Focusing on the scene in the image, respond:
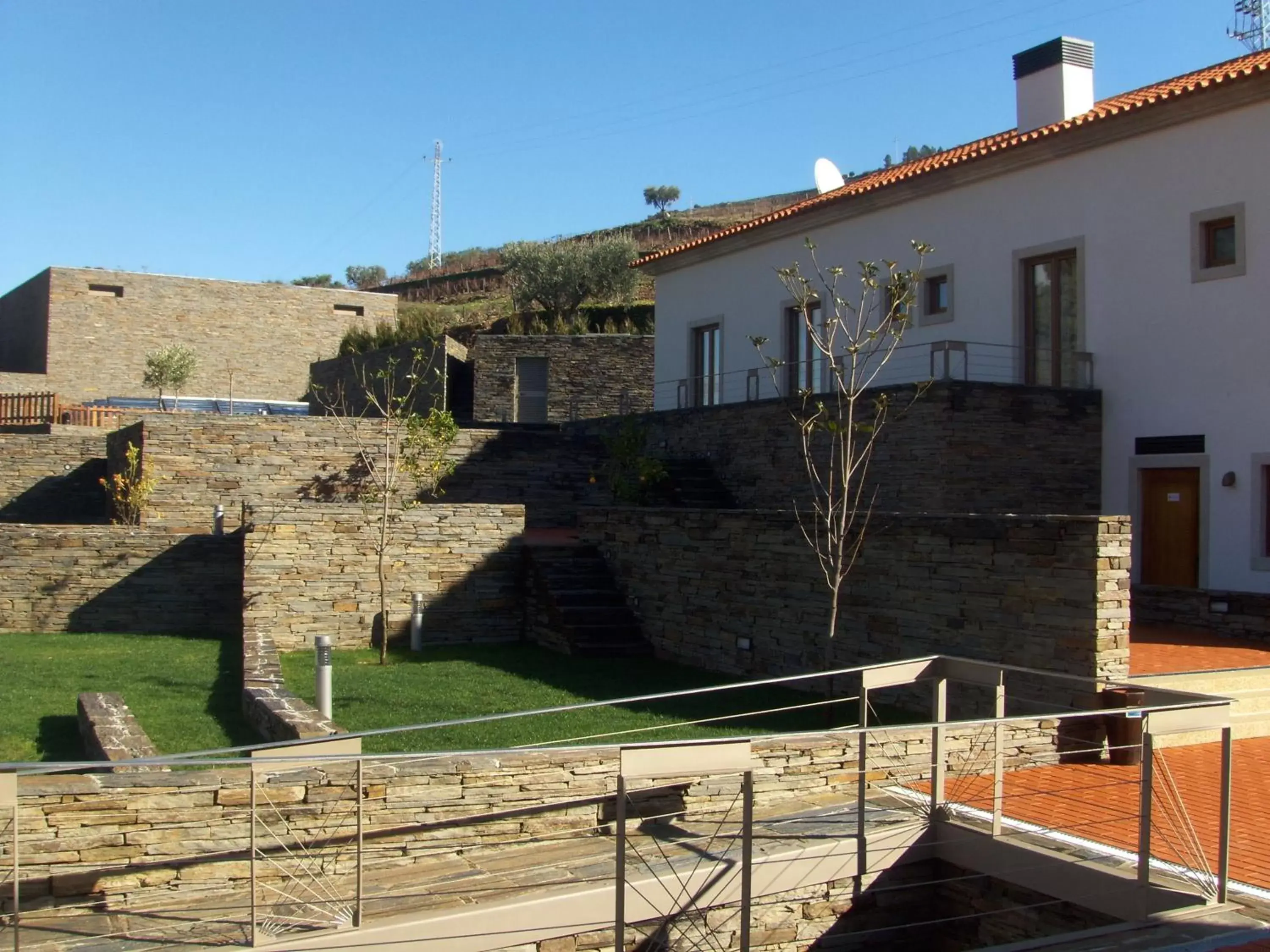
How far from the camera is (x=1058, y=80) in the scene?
1995 centimetres

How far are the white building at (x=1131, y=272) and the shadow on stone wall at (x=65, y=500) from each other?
15.4m

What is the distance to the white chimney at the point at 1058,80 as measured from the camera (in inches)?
783

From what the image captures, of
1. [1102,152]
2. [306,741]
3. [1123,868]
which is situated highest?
[1102,152]

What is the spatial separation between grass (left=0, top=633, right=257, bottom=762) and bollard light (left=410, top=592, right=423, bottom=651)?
2306 millimetres

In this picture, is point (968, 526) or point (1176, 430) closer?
point (968, 526)

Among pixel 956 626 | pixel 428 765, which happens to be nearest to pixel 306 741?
pixel 428 765

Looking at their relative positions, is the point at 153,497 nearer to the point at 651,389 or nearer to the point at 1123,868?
the point at 651,389

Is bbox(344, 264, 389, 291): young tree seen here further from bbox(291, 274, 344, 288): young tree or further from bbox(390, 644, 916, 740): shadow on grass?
bbox(390, 644, 916, 740): shadow on grass

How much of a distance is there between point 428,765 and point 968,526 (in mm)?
5672

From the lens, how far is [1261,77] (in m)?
14.6

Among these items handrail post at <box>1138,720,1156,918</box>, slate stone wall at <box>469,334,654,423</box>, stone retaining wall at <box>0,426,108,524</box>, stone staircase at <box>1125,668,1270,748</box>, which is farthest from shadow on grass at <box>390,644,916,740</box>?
slate stone wall at <box>469,334,654,423</box>

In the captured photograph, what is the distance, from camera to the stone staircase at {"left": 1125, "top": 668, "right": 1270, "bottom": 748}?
9898mm

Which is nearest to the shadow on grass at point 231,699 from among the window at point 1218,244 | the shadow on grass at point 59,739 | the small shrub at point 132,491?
the shadow on grass at point 59,739

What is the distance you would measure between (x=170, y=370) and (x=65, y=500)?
13799mm
